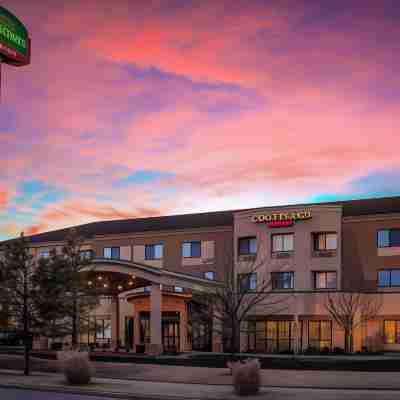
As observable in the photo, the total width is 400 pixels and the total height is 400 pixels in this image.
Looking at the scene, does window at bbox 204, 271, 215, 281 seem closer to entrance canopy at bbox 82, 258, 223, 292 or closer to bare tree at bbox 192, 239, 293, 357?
bare tree at bbox 192, 239, 293, 357

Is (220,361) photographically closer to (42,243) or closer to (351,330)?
(351,330)

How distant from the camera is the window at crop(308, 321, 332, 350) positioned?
53.3 meters

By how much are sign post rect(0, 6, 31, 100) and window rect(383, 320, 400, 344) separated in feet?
111

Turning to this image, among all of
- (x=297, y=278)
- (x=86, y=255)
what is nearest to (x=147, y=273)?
(x=86, y=255)

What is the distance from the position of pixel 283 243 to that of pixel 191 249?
967cm

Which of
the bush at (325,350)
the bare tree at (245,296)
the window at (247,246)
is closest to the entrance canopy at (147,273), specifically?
the bare tree at (245,296)

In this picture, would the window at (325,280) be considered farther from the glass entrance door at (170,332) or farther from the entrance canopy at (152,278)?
the glass entrance door at (170,332)

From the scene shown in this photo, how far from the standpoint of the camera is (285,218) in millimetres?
55656

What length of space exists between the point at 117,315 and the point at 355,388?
30.1 metres

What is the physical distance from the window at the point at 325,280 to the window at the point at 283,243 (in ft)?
9.45

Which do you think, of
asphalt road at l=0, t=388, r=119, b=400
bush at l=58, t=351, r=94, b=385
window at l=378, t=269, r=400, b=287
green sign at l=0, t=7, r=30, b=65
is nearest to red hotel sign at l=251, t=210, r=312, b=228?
window at l=378, t=269, r=400, b=287

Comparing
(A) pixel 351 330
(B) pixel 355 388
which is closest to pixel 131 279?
(A) pixel 351 330

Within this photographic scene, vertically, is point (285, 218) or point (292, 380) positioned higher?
point (285, 218)

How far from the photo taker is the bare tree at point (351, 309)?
2025 inches
